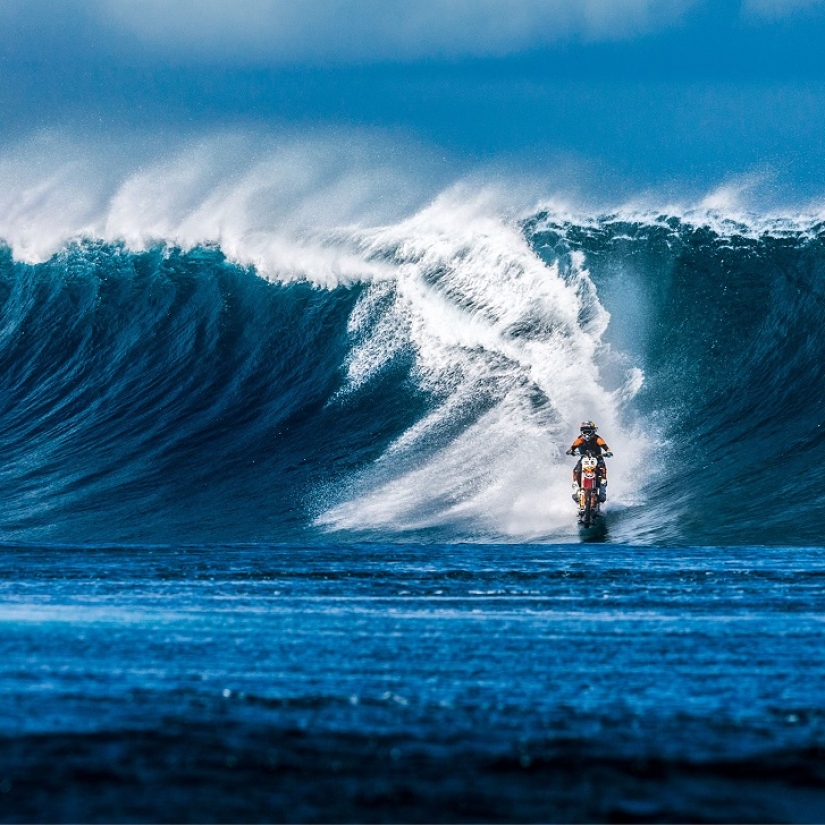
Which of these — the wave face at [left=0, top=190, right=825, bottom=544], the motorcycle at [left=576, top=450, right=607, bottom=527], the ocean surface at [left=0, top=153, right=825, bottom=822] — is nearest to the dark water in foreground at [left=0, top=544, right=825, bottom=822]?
the ocean surface at [left=0, top=153, right=825, bottom=822]

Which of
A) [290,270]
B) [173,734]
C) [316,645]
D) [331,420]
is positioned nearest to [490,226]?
[290,270]

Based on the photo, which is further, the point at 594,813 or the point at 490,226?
the point at 490,226

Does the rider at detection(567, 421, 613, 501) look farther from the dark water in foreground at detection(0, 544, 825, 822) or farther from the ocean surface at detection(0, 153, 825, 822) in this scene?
the dark water in foreground at detection(0, 544, 825, 822)

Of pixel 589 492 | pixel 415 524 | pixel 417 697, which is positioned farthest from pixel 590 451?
pixel 417 697

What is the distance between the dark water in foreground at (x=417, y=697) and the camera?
17.3ft

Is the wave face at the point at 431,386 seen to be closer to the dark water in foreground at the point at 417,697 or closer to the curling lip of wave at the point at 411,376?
the curling lip of wave at the point at 411,376

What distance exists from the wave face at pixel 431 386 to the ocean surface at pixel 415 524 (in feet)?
0.19

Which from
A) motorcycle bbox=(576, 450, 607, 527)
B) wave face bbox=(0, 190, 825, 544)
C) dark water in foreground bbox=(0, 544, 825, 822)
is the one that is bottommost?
dark water in foreground bbox=(0, 544, 825, 822)

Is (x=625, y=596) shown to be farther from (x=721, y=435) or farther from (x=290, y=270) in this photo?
(x=290, y=270)

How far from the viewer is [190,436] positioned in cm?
Result: 1945

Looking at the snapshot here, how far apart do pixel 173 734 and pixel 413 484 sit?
34.5 ft

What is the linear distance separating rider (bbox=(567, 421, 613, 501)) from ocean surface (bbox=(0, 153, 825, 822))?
39 cm

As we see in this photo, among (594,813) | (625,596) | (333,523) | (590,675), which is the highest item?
(333,523)

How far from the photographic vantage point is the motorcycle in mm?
14359
